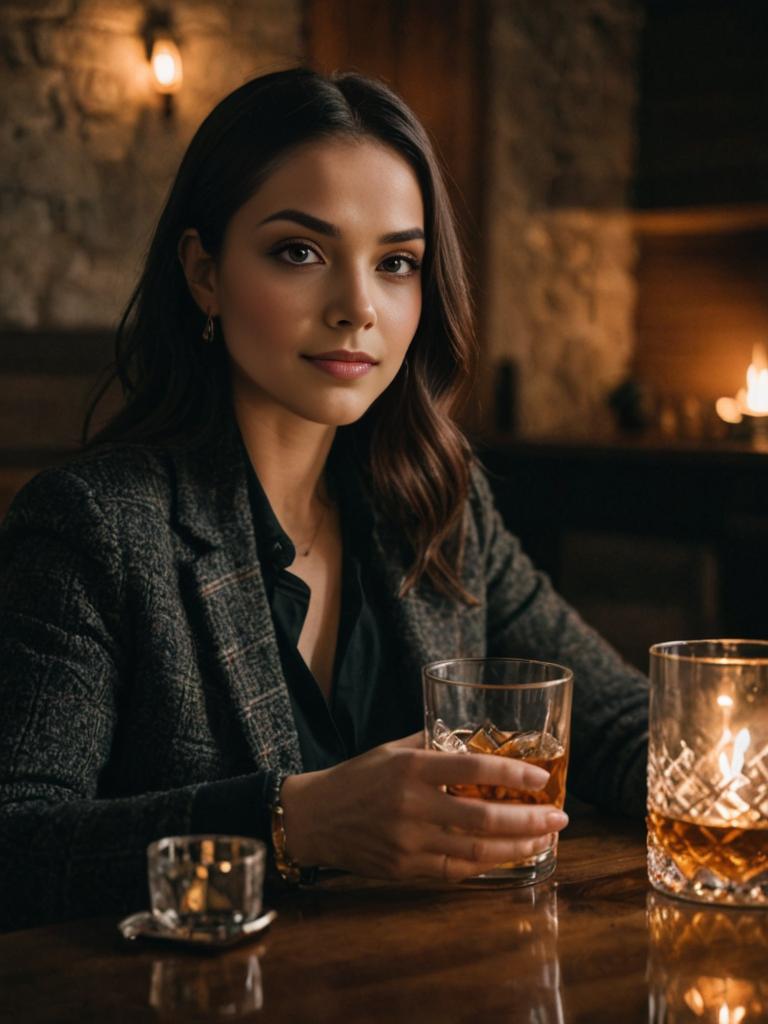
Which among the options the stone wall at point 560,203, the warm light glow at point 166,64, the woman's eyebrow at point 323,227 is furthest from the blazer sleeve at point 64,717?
the stone wall at point 560,203

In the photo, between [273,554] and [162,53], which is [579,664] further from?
[162,53]

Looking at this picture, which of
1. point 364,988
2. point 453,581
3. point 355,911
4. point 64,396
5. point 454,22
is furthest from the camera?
point 454,22

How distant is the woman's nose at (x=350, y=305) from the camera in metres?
1.47

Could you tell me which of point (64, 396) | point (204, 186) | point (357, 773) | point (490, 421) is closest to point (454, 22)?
point (490, 421)

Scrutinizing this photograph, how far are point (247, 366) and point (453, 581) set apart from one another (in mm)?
400

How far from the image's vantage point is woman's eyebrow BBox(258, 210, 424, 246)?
57.8 inches

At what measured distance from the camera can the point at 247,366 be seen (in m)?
1.56

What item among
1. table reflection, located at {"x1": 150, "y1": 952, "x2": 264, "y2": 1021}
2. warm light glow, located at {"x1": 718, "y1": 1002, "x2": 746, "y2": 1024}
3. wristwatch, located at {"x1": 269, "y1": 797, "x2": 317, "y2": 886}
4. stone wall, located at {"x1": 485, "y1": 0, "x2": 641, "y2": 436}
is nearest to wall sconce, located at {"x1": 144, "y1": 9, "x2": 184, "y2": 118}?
stone wall, located at {"x1": 485, "y1": 0, "x2": 641, "y2": 436}

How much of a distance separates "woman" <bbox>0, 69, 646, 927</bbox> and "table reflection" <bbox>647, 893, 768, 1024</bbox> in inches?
6.9

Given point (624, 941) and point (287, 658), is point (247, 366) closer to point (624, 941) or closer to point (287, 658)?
point (287, 658)

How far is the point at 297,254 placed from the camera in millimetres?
1494

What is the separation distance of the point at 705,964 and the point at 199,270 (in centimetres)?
108

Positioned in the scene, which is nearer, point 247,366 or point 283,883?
point 283,883

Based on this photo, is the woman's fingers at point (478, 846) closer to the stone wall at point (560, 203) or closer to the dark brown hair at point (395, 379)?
the dark brown hair at point (395, 379)
